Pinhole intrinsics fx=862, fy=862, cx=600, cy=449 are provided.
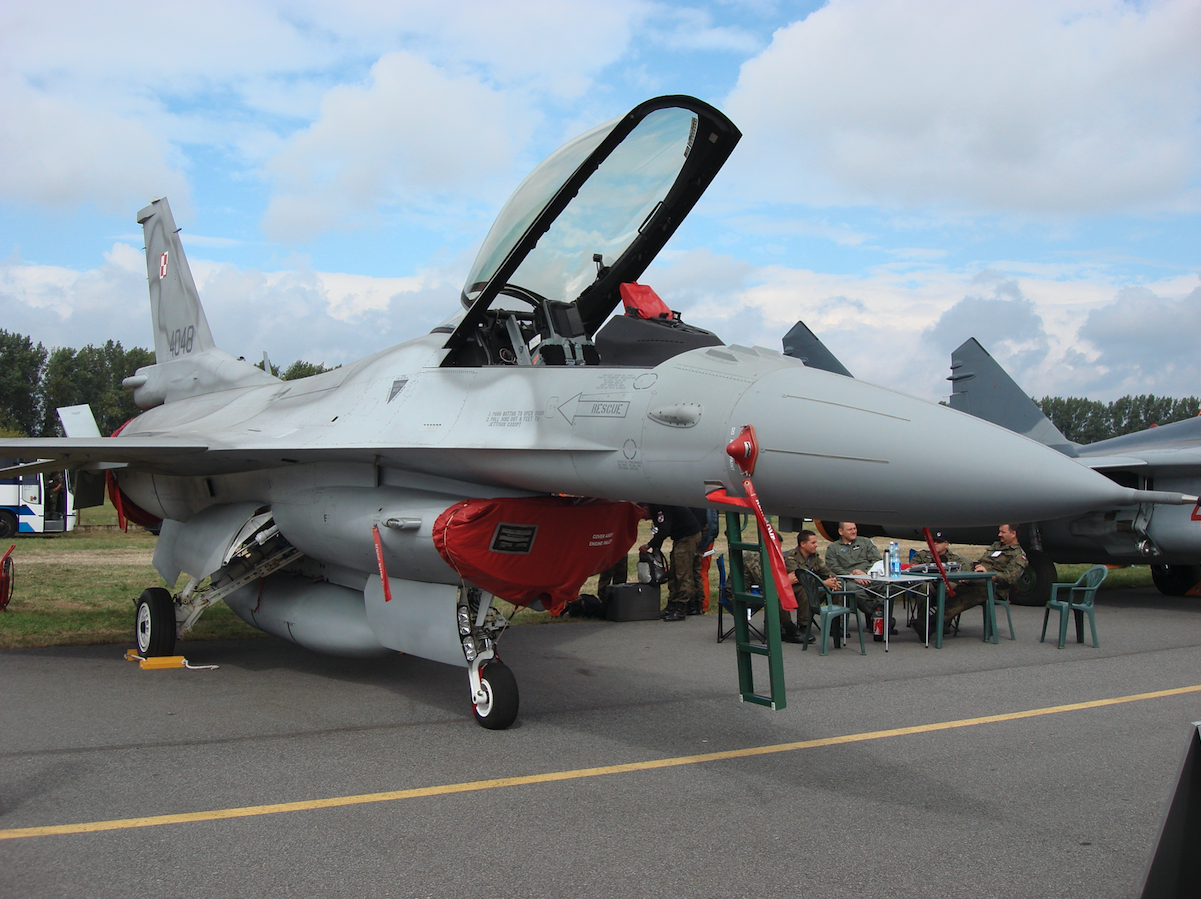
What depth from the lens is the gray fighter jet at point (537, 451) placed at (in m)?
3.80

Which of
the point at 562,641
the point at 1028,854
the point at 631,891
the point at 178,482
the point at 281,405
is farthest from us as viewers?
the point at 562,641

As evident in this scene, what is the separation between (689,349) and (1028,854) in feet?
9.30

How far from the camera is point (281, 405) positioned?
7.27 m

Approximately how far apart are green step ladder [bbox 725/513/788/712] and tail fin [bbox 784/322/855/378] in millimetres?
9727

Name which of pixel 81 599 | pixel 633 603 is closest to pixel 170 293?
pixel 81 599

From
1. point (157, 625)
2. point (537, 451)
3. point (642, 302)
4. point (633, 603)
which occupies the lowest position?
point (633, 603)

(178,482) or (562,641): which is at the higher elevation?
(178,482)

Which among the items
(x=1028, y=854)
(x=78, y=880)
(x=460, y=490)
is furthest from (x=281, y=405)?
(x=1028, y=854)

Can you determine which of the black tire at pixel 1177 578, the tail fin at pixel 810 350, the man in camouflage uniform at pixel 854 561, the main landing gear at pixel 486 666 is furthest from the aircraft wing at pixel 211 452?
the black tire at pixel 1177 578

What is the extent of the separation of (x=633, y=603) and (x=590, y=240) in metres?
5.45

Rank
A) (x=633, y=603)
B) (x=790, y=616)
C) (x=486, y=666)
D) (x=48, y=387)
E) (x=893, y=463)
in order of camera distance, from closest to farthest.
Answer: (x=893, y=463) → (x=486, y=666) → (x=790, y=616) → (x=633, y=603) → (x=48, y=387)

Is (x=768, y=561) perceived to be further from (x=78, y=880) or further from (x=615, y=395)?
(x=78, y=880)

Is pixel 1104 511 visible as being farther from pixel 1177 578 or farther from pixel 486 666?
pixel 486 666

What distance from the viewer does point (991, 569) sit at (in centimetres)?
991
